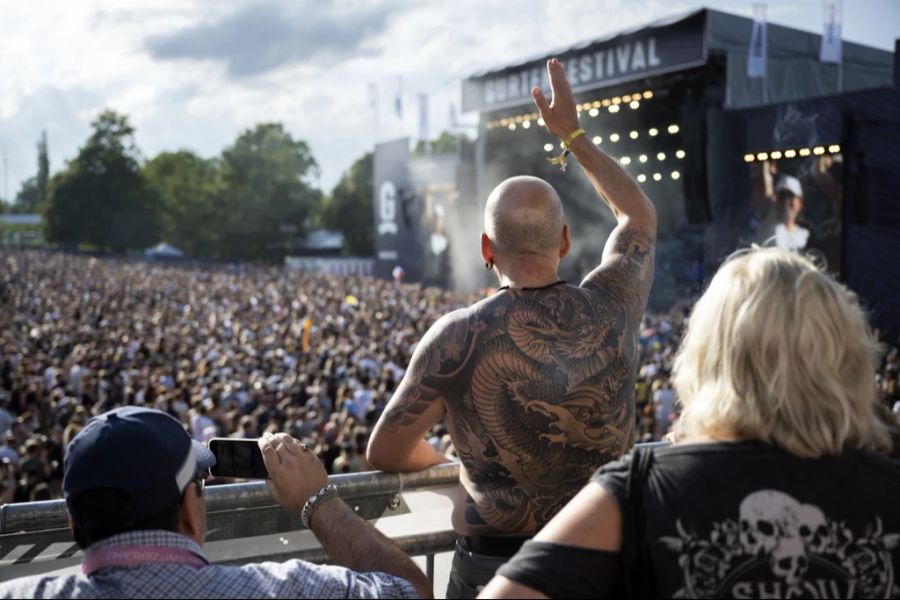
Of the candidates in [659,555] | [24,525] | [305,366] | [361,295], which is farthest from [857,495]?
[361,295]

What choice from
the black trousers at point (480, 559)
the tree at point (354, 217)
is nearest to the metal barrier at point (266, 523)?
the black trousers at point (480, 559)

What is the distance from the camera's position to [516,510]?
2062mm

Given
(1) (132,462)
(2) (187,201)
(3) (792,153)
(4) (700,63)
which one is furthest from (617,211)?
(2) (187,201)

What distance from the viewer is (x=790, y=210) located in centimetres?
1880

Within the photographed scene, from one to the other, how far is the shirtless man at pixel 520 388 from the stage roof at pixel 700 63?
65.0 ft

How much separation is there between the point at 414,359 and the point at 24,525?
104 cm

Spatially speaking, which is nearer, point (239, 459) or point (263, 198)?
point (239, 459)

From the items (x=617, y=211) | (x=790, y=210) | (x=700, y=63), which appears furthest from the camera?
(x=700, y=63)

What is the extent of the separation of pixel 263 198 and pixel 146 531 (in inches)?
2939

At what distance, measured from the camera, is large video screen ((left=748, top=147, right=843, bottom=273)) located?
17984 mm

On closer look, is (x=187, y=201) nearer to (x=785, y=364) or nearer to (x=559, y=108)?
(x=559, y=108)

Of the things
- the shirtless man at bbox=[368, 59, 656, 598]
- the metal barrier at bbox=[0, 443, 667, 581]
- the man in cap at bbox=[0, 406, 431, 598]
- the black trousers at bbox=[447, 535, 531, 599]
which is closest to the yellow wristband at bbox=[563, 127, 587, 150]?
the shirtless man at bbox=[368, 59, 656, 598]

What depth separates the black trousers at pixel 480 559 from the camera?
6.72 feet

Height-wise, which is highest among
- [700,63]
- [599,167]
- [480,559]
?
[700,63]
